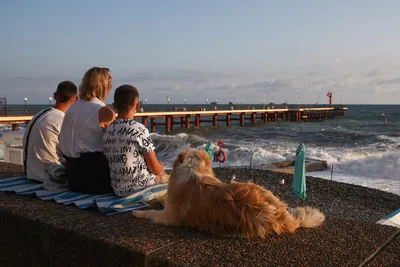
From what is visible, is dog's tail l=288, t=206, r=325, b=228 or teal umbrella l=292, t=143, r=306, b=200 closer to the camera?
dog's tail l=288, t=206, r=325, b=228

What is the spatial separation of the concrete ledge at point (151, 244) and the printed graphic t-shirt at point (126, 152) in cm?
39

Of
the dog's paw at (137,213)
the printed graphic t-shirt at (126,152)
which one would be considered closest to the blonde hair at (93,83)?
the printed graphic t-shirt at (126,152)

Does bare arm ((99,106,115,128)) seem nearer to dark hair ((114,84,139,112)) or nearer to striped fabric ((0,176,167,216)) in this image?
dark hair ((114,84,139,112))

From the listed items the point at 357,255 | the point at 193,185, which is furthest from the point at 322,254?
the point at 193,185

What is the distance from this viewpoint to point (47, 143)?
4074 mm

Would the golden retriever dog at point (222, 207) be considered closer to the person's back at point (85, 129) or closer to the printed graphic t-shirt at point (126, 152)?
the printed graphic t-shirt at point (126, 152)

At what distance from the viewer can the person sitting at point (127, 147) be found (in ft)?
10.3

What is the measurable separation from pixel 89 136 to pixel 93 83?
0.48m

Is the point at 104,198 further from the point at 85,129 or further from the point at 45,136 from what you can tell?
the point at 45,136

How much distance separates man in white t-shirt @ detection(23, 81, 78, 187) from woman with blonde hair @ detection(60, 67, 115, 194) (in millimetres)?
644

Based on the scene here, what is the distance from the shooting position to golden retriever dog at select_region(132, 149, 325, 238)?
7.68 ft

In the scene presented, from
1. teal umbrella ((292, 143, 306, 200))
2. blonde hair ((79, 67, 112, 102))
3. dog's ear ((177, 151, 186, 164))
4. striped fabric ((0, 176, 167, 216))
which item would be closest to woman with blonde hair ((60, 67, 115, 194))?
blonde hair ((79, 67, 112, 102))

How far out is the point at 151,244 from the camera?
7.22ft

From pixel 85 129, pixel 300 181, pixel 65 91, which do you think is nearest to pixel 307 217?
pixel 85 129
